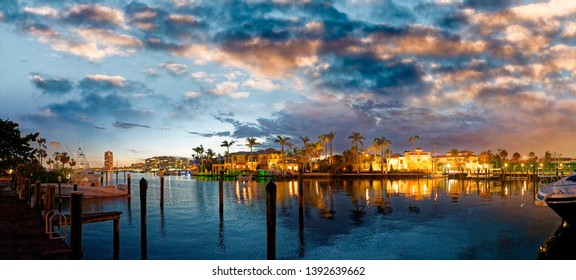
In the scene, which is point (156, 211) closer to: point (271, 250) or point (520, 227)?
point (271, 250)

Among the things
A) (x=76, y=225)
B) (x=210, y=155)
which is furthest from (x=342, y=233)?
(x=210, y=155)

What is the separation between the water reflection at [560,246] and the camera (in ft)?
60.5

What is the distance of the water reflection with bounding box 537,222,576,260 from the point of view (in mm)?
18453

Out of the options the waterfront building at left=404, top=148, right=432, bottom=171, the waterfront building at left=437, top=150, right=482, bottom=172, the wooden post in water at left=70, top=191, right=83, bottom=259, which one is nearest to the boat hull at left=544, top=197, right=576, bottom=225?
the wooden post in water at left=70, top=191, right=83, bottom=259

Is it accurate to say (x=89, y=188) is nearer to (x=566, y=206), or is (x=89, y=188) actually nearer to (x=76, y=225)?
(x=76, y=225)

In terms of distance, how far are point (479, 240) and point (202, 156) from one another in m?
168

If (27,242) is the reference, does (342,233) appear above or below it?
below

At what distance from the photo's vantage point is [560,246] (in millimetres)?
20422

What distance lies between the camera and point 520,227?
26.4 m

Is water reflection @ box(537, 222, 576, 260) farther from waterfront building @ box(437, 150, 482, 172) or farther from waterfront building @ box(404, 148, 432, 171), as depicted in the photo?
waterfront building @ box(437, 150, 482, 172)
